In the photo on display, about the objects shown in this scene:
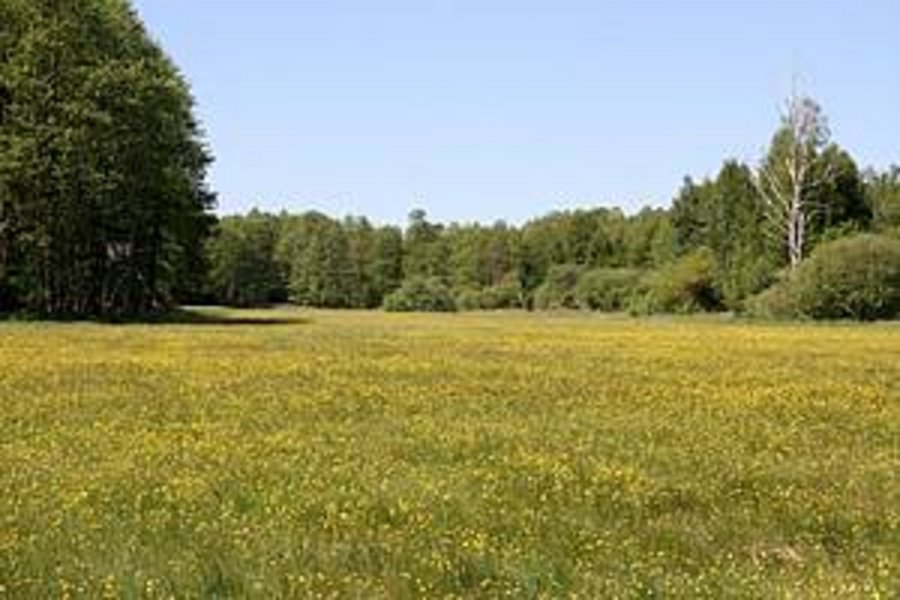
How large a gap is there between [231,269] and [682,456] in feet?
562

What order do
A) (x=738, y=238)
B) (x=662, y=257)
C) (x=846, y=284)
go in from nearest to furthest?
(x=846, y=284) < (x=738, y=238) < (x=662, y=257)

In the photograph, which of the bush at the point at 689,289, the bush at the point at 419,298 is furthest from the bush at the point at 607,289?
the bush at the point at 419,298

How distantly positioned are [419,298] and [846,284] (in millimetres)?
80421

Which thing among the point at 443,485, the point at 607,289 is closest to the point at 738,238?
the point at 607,289

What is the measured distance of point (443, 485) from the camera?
15.9 m

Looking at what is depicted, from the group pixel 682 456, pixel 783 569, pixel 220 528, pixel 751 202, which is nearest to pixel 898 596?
pixel 783 569

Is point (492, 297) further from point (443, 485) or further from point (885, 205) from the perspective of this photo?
point (443, 485)

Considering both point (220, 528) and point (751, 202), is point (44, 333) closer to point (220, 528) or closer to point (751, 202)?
point (220, 528)

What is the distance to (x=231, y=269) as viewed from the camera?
18712 cm

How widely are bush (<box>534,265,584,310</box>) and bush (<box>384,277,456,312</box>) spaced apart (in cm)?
1121

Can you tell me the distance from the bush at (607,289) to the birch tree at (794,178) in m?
39.6

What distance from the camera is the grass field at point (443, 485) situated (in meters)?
11.4

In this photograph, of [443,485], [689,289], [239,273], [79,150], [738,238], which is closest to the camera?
[443,485]

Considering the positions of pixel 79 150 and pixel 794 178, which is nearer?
pixel 79 150
